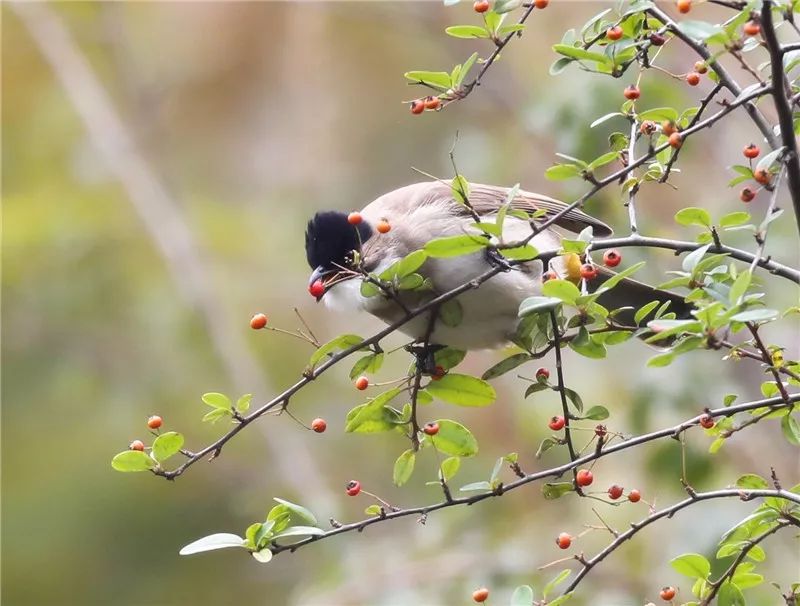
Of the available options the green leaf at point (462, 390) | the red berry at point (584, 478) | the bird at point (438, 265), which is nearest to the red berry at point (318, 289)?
the bird at point (438, 265)

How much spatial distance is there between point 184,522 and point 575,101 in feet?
12.0

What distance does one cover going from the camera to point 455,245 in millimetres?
1479

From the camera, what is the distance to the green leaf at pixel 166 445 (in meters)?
1.57

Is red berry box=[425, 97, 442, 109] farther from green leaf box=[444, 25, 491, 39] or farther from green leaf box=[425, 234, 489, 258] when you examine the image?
green leaf box=[425, 234, 489, 258]

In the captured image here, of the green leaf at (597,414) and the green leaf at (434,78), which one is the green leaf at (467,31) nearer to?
the green leaf at (434,78)

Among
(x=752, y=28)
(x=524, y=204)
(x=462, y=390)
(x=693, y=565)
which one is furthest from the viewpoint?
(x=524, y=204)

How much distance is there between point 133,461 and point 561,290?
2.15 ft

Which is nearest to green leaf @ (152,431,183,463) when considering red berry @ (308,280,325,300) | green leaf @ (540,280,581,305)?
red berry @ (308,280,325,300)

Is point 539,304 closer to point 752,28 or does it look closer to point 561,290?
point 561,290

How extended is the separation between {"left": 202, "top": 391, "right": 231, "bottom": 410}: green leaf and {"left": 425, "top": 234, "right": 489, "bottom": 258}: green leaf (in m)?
0.37

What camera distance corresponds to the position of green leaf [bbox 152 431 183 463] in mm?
1572

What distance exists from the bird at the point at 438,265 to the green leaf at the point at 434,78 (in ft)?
1.57

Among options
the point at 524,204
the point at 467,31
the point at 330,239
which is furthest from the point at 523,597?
the point at 524,204

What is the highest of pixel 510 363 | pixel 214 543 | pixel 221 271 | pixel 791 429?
pixel 221 271
